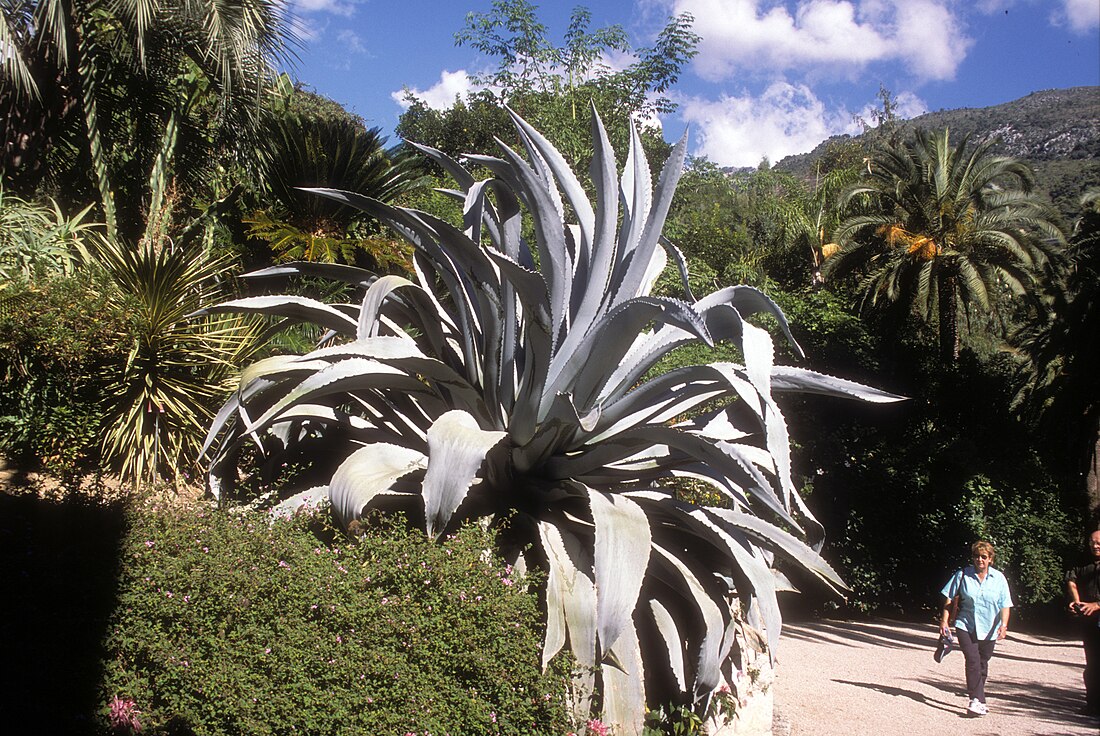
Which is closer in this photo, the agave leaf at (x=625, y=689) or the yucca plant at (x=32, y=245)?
the agave leaf at (x=625, y=689)

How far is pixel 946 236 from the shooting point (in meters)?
18.9

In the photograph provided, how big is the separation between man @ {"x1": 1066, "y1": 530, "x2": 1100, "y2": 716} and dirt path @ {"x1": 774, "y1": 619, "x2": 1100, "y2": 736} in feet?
0.62

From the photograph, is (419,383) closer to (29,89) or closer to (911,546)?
(29,89)

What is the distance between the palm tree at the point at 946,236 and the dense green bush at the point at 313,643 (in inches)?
619

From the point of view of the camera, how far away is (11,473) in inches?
219

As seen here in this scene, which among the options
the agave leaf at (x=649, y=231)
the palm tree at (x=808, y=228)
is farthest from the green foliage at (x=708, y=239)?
the agave leaf at (x=649, y=231)

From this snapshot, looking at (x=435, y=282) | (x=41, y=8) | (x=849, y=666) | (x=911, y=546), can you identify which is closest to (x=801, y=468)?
(x=911, y=546)

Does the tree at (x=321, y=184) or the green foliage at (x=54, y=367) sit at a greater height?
the tree at (x=321, y=184)

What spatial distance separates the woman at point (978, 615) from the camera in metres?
6.31

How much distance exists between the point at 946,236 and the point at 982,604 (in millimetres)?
14245

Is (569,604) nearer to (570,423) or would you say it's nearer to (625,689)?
(625,689)

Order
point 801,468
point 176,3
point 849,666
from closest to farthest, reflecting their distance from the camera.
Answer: point 849,666 → point 176,3 → point 801,468

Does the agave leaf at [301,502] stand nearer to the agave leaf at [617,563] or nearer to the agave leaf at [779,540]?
the agave leaf at [617,563]

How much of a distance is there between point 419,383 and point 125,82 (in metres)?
6.77
